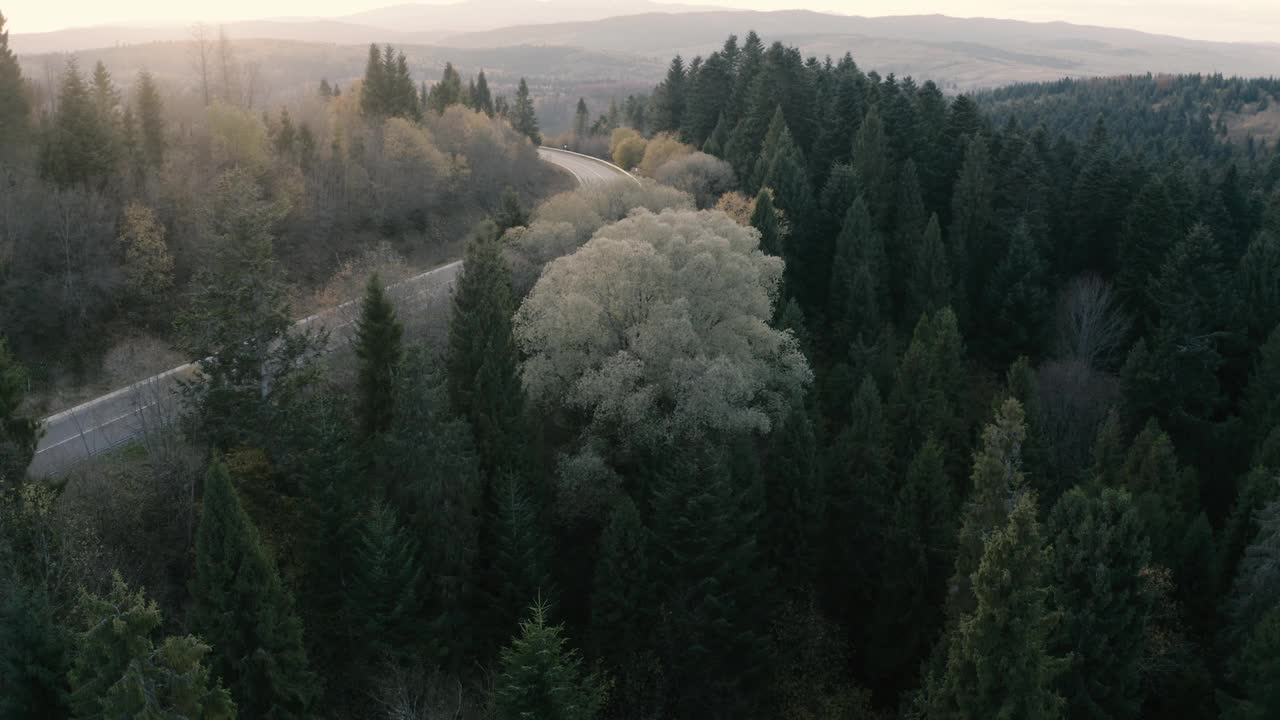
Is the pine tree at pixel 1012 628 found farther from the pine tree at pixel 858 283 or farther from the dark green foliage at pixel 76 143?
the dark green foliage at pixel 76 143

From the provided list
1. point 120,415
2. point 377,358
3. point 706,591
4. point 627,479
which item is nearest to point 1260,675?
point 706,591

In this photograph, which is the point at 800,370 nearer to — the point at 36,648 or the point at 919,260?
the point at 919,260

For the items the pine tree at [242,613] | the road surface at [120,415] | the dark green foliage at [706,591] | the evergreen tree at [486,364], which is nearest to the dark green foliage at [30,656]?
the pine tree at [242,613]

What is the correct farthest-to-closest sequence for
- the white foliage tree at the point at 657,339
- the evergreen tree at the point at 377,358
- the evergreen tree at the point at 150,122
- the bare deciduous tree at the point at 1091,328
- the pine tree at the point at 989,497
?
the bare deciduous tree at the point at 1091,328
the evergreen tree at the point at 150,122
the white foliage tree at the point at 657,339
the evergreen tree at the point at 377,358
the pine tree at the point at 989,497

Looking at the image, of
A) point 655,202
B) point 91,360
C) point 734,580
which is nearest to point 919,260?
point 655,202

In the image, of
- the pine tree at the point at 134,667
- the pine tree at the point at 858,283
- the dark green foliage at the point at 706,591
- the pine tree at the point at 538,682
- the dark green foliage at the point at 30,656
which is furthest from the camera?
the pine tree at the point at 858,283

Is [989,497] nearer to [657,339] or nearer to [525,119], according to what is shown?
[657,339]

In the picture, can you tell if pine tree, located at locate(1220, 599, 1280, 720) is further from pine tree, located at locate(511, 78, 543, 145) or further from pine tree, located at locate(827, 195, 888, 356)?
pine tree, located at locate(511, 78, 543, 145)
